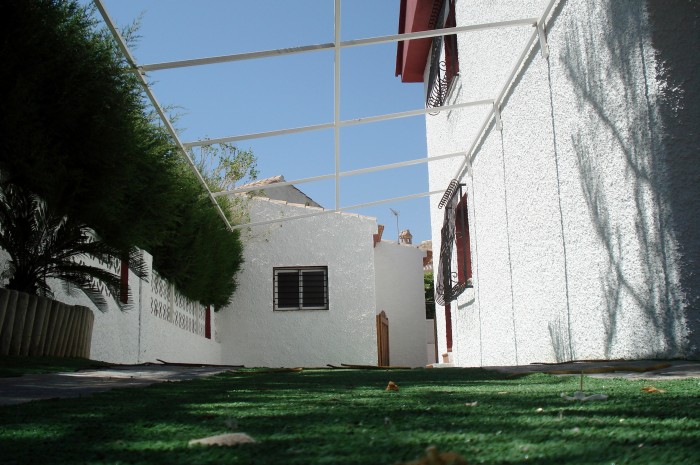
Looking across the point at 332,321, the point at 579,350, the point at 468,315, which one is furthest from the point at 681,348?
the point at 332,321

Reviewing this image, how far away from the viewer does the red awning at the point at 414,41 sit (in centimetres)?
1314

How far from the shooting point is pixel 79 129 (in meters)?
7.11

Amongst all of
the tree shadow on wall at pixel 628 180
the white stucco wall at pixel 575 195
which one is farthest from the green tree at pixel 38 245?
the tree shadow on wall at pixel 628 180

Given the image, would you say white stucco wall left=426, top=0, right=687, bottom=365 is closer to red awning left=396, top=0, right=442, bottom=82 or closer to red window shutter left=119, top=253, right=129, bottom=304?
red awning left=396, top=0, right=442, bottom=82

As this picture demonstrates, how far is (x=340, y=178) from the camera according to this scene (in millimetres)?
10727

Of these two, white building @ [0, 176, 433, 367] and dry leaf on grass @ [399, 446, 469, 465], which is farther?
white building @ [0, 176, 433, 367]

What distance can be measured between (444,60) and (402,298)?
8.03 m

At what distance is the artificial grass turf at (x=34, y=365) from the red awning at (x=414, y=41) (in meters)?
8.64

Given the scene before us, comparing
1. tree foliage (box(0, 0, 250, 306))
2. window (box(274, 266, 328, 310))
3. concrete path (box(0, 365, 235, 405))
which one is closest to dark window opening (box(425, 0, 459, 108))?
tree foliage (box(0, 0, 250, 306))

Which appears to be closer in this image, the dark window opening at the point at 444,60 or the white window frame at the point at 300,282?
the dark window opening at the point at 444,60

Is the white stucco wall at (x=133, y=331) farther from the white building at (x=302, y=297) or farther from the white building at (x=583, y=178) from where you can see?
the white building at (x=583, y=178)

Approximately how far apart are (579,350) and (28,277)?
5.29 m

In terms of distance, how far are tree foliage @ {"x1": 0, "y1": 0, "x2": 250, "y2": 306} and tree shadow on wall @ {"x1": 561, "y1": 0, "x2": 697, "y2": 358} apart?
4091 millimetres

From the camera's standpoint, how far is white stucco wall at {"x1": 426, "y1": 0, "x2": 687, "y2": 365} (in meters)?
4.91
